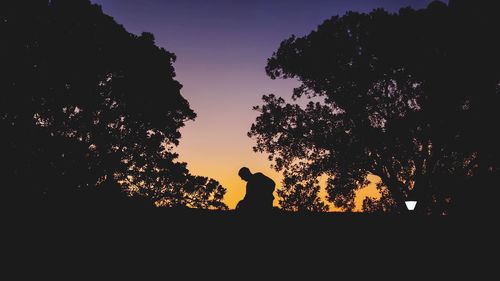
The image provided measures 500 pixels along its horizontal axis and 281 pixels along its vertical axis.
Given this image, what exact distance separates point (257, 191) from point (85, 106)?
13131 mm

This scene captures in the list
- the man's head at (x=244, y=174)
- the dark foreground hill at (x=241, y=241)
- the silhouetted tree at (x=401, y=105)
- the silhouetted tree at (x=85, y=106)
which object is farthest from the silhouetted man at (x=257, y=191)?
the silhouetted tree at (x=401, y=105)

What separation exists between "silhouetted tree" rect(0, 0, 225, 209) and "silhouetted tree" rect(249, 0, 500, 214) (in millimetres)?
5288

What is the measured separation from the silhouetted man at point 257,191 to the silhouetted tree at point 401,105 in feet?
34.4

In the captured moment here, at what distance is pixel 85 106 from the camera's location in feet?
57.2

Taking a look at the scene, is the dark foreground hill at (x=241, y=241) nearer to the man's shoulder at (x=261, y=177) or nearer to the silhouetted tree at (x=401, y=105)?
the man's shoulder at (x=261, y=177)

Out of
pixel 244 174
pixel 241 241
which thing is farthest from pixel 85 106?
pixel 241 241

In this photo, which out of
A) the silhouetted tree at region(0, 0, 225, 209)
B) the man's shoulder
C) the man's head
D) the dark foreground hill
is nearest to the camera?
the dark foreground hill

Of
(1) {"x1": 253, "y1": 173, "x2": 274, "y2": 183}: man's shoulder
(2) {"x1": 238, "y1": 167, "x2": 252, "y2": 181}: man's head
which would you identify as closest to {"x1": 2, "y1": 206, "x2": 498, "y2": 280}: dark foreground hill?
(1) {"x1": 253, "y1": 173, "x2": 274, "y2": 183}: man's shoulder

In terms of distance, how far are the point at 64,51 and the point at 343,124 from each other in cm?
1318

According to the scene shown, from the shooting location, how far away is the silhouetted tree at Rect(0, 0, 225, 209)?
14422mm

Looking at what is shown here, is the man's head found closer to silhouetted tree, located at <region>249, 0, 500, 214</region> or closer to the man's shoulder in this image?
the man's shoulder

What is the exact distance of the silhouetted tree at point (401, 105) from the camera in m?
15.0

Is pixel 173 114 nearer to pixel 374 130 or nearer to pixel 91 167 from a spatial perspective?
pixel 91 167

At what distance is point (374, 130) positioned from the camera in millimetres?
17375
